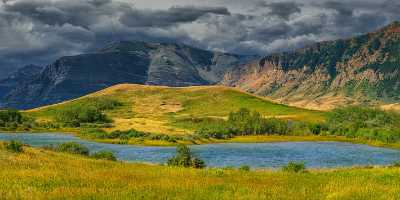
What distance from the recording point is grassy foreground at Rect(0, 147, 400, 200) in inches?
1073

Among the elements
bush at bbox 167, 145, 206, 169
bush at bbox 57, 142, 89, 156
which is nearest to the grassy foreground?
bush at bbox 167, 145, 206, 169

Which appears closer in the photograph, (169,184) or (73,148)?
(169,184)

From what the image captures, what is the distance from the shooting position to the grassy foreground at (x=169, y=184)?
2727cm

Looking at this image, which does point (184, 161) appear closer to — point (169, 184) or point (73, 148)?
point (73, 148)

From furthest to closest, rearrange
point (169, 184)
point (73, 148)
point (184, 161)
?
point (73, 148) < point (184, 161) < point (169, 184)

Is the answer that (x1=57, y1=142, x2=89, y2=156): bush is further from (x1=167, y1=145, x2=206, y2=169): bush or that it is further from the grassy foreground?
the grassy foreground

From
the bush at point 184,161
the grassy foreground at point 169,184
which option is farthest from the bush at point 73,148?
the grassy foreground at point 169,184

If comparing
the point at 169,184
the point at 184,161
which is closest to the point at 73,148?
the point at 184,161

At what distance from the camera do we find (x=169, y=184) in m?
31.8

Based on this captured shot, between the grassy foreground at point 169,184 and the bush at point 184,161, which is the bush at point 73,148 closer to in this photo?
the bush at point 184,161

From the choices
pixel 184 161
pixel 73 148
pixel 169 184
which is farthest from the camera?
pixel 73 148

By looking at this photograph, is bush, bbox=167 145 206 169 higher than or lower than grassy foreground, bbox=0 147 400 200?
lower

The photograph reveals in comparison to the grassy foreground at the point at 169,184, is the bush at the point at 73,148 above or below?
below

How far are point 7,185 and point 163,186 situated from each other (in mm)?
8744
